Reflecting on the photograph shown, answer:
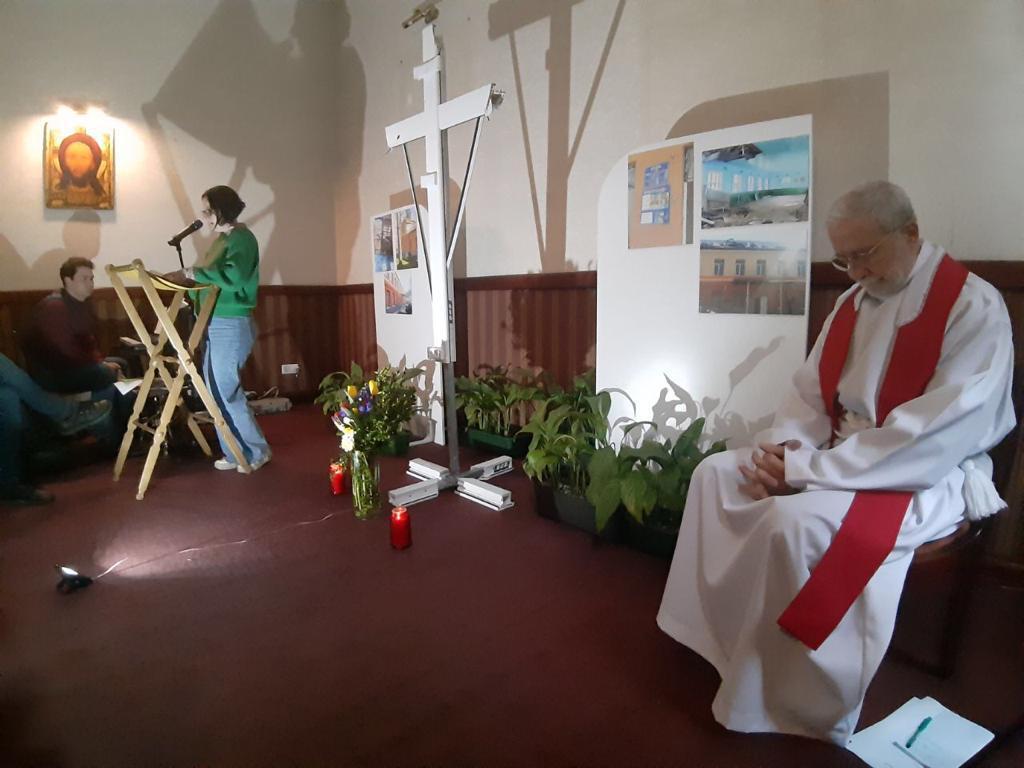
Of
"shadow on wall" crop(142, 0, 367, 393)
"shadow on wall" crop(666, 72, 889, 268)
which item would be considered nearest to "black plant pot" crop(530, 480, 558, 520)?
"shadow on wall" crop(666, 72, 889, 268)

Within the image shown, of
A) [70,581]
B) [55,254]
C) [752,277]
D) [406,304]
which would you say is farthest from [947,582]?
[55,254]

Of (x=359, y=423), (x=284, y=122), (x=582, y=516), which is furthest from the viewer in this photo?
(x=284, y=122)

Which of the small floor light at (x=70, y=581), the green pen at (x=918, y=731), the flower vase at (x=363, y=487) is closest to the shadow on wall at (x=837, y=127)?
the green pen at (x=918, y=731)

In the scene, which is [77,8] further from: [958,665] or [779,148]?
[958,665]

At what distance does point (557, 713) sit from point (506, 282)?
280 cm

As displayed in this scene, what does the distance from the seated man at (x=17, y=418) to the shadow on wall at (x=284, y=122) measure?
2.11 m

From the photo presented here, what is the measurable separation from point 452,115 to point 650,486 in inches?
72.7

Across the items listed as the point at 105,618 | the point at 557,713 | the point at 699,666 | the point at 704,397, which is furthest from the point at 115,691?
the point at 704,397

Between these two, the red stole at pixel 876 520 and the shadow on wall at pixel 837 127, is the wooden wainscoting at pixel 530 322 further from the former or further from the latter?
the red stole at pixel 876 520

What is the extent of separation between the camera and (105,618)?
76.3 inches

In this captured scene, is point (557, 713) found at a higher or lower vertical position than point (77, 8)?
lower

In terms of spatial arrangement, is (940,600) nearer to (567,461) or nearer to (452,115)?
(567,461)

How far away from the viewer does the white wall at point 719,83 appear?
6.51 feet

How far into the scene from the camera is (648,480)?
222 cm
